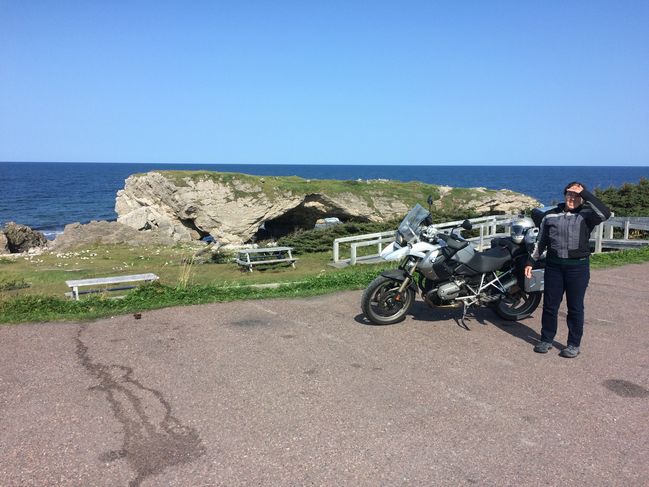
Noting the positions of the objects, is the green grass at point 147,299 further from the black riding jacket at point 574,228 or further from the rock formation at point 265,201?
the rock formation at point 265,201

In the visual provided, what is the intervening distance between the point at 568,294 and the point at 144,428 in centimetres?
453

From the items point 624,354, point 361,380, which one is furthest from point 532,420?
point 624,354

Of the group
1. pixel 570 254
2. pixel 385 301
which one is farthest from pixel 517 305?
pixel 385 301

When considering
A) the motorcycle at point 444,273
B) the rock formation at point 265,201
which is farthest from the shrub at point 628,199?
the motorcycle at point 444,273

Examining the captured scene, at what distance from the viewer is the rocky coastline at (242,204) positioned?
30.7 meters

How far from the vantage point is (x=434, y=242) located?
683cm

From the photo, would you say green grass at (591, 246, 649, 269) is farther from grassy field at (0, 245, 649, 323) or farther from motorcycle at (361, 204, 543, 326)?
motorcycle at (361, 204, 543, 326)

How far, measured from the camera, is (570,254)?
575 cm

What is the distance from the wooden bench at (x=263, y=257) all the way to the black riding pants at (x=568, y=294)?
37.8 feet

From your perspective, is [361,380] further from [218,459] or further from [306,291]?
[306,291]

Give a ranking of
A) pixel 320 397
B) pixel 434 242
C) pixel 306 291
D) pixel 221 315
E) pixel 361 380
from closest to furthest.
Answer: pixel 320 397, pixel 361 380, pixel 434 242, pixel 221 315, pixel 306 291

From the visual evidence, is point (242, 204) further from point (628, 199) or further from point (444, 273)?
point (444, 273)

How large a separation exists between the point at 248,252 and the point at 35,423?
13.2 meters

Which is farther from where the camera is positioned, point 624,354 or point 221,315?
point 221,315
